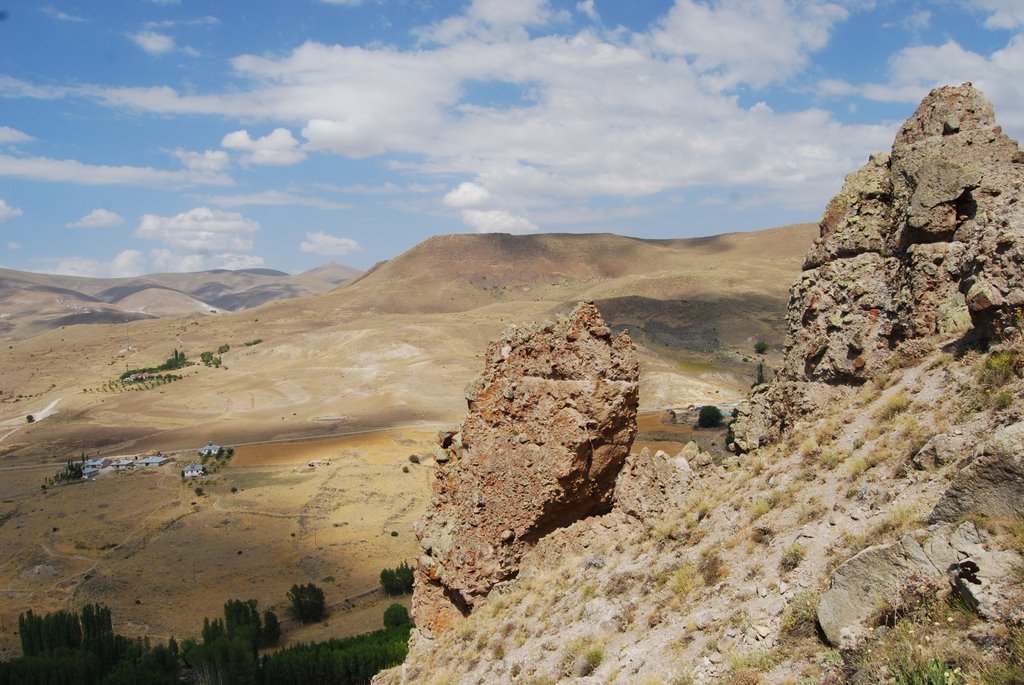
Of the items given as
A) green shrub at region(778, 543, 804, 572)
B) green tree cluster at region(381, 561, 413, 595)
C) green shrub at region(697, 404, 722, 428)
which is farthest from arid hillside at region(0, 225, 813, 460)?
green shrub at region(778, 543, 804, 572)

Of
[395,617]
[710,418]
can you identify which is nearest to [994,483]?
[395,617]

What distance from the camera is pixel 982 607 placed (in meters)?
5.97

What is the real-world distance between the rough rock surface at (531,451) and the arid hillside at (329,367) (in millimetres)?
50442

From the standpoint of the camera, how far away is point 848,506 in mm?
9289

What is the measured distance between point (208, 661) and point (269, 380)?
79.6m

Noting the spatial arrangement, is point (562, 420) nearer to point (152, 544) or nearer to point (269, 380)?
point (152, 544)

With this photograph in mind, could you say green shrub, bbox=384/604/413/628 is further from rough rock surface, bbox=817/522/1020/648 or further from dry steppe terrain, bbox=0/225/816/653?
rough rock surface, bbox=817/522/1020/648

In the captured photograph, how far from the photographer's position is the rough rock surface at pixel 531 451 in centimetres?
1401

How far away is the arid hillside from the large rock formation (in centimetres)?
5092

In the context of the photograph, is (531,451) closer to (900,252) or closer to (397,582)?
(900,252)

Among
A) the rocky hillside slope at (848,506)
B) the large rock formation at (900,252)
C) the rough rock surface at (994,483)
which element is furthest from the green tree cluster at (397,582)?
the rough rock surface at (994,483)

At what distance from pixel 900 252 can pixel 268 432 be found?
3137 inches

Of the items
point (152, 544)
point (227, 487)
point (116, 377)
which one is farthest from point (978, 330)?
point (116, 377)

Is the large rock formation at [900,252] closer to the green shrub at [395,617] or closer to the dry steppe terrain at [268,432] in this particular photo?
the dry steppe terrain at [268,432]
